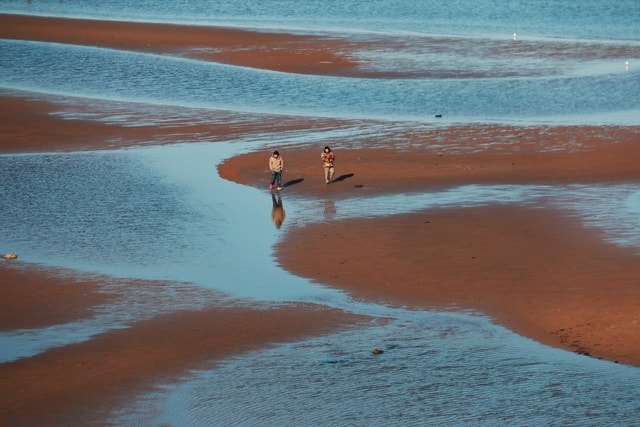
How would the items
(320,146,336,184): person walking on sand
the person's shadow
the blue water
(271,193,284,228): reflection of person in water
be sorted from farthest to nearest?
the person's shadow → (320,146,336,184): person walking on sand → (271,193,284,228): reflection of person in water → the blue water

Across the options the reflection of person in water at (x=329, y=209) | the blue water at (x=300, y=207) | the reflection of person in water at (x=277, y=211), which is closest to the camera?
the blue water at (x=300, y=207)

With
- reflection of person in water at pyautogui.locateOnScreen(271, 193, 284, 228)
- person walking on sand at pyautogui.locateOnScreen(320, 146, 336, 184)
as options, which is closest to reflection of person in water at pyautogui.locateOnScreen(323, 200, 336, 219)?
reflection of person in water at pyautogui.locateOnScreen(271, 193, 284, 228)

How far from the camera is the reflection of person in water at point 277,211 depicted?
75.1 ft

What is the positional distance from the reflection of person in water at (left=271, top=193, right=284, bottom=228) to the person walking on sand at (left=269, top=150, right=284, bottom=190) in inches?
16.6

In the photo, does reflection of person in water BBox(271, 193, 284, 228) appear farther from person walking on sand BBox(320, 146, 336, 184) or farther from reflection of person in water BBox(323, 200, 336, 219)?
person walking on sand BBox(320, 146, 336, 184)

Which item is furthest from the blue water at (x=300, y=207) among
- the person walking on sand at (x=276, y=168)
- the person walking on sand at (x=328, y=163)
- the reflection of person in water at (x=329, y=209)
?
the person walking on sand at (x=328, y=163)

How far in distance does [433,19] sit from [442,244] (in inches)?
2033

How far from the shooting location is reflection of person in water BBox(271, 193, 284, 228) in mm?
22891

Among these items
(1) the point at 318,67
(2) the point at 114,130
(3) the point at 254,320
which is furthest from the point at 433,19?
(3) the point at 254,320

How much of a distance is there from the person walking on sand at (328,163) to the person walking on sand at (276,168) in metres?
0.99

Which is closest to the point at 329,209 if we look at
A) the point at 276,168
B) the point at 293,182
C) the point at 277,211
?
the point at 277,211

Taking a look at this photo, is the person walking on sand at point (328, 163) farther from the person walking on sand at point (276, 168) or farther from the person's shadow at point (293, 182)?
the person walking on sand at point (276, 168)

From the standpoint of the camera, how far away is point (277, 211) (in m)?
23.8

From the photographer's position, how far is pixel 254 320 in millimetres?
16500
